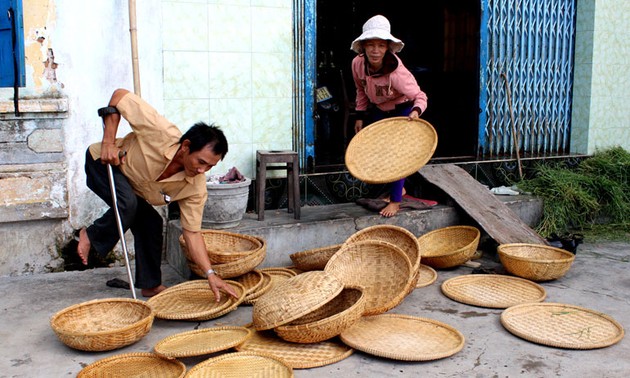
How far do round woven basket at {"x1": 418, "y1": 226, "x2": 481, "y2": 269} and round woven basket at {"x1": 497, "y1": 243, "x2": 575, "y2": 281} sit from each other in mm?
242

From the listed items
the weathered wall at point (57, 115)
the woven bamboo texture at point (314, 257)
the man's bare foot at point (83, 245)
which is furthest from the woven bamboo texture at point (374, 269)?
the weathered wall at point (57, 115)

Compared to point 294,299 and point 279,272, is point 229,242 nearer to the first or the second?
point 279,272

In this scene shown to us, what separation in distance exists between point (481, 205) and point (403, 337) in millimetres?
2178

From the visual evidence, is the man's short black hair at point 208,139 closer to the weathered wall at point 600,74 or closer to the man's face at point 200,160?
the man's face at point 200,160

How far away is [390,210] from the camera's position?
5141 mm

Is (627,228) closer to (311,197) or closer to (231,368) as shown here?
(311,197)

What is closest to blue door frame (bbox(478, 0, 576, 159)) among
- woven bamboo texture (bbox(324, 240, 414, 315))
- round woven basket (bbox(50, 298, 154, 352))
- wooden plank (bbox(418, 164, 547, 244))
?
wooden plank (bbox(418, 164, 547, 244))

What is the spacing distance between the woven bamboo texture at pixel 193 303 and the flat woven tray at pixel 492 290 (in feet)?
4.40

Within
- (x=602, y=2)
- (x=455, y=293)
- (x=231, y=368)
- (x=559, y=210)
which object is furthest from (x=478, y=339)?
(x=602, y=2)

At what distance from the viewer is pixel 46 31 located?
4.38 m

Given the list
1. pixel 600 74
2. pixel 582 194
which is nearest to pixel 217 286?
pixel 582 194

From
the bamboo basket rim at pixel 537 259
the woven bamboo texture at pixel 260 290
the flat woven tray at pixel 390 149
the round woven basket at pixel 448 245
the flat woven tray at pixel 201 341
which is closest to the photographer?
the flat woven tray at pixel 201 341

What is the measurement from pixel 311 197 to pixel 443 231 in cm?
109

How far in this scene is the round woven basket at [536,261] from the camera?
14.2 feet
